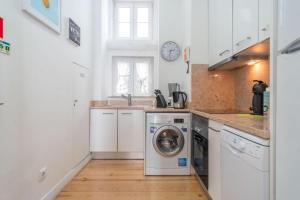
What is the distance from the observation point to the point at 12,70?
1.40 metres

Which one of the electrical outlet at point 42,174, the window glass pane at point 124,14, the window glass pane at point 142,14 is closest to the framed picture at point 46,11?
the electrical outlet at point 42,174

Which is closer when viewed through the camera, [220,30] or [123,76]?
[220,30]

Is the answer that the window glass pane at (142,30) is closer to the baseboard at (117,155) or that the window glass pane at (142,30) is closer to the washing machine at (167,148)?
the washing machine at (167,148)

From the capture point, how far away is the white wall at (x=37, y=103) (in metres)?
1.41

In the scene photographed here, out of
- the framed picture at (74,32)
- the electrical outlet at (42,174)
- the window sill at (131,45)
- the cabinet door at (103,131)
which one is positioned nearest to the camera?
the electrical outlet at (42,174)

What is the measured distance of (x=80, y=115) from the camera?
2.86 metres

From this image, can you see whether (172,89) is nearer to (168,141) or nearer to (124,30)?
(168,141)

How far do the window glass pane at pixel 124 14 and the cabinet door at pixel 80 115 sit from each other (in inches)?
69.6

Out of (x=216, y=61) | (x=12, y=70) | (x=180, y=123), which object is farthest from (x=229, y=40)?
(x=12, y=70)

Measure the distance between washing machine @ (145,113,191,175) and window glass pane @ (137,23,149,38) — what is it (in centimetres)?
230

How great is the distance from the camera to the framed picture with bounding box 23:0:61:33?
5.14 ft

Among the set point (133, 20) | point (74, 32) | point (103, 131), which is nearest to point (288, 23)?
point (74, 32)

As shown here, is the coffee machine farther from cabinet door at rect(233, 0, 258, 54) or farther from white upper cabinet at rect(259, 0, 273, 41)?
white upper cabinet at rect(259, 0, 273, 41)

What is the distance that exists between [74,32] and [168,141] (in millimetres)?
1916
